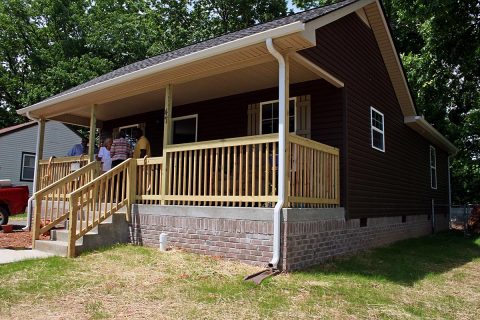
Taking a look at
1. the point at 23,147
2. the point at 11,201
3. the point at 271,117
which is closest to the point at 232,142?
the point at 271,117

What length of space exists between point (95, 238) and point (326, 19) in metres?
5.60

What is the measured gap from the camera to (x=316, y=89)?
9.28 metres

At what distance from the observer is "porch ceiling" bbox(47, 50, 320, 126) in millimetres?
8414

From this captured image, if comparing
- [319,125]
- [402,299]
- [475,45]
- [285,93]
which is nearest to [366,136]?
[319,125]

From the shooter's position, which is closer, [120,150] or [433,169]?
[120,150]

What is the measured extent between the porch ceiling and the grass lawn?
3.52 meters

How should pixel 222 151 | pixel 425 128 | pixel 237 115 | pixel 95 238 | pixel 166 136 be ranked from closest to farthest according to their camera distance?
1. pixel 222 151
2. pixel 95 238
3. pixel 166 136
4. pixel 237 115
5. pixel 425 128

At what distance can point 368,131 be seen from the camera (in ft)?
33.5

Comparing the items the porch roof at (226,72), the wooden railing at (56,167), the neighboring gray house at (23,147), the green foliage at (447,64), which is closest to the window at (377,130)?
the porch roof at (226,72)

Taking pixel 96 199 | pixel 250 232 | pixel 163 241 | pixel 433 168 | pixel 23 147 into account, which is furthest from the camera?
pixel 23 147

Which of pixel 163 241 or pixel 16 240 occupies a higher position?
pixel 163 241

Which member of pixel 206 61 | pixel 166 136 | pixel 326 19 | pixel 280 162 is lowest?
pixel 280 162

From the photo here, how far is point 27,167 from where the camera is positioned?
2461cm

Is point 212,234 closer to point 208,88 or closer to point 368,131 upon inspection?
point 208,88
